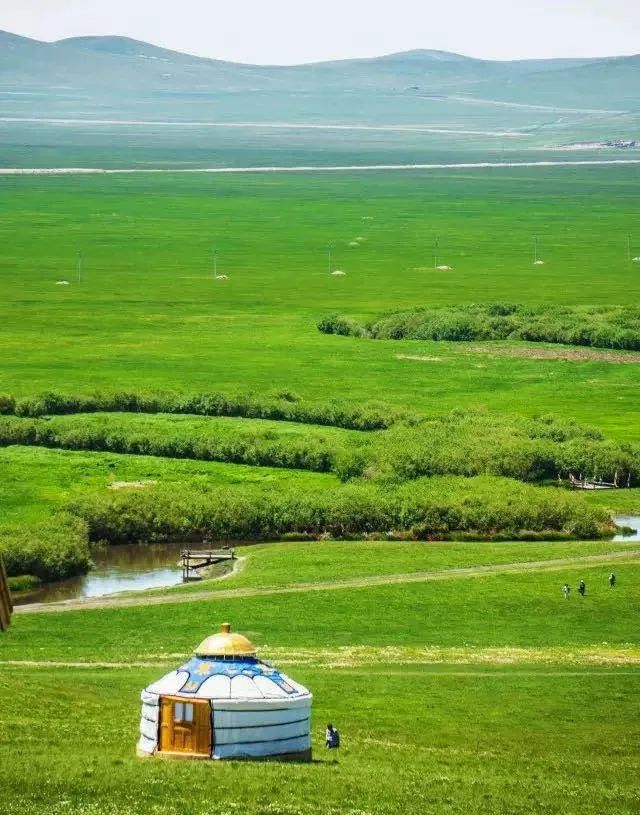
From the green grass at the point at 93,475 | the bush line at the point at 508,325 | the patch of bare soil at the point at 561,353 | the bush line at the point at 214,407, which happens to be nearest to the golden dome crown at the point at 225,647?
the green grass at the point at 93,475

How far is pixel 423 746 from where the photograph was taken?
166ft

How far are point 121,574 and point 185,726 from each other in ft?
131

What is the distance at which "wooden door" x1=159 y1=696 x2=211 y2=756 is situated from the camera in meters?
42.3

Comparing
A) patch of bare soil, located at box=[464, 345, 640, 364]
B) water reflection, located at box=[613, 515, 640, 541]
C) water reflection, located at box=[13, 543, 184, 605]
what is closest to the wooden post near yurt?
water reflection, located at box=[13, 543, 184, 605]

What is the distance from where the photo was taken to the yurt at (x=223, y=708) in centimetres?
4234

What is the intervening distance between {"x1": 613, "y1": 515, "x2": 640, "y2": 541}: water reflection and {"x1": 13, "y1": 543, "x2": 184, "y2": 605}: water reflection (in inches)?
816

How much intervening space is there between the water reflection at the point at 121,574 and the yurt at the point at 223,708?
3335cm

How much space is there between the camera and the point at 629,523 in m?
91.8

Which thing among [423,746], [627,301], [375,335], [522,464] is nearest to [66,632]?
[423,746]

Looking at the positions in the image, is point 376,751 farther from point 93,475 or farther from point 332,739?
point 93,475

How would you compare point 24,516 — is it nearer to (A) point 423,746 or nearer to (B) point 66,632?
(B) point 66,632

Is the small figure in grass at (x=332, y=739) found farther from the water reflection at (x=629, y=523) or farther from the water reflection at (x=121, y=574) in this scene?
the water reflection at (x=629, y=523)

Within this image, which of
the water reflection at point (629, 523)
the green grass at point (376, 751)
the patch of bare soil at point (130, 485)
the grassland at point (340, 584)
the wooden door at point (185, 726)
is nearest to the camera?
the green grass at point (376, 751)

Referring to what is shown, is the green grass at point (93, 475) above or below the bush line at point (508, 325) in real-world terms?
above
